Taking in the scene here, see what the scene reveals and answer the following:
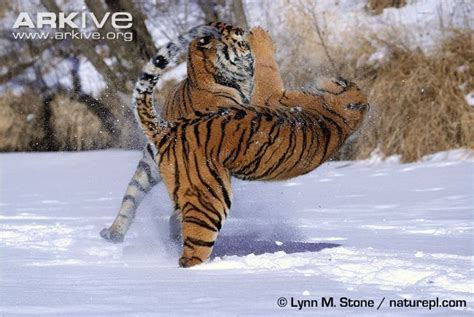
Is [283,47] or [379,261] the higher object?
[379,261]

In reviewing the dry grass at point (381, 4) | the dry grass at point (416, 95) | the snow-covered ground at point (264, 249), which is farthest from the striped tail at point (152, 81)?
the dry grass at point (381, 4)

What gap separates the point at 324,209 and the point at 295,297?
174 inches

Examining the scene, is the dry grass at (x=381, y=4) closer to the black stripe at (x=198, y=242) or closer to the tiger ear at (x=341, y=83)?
the tiger ear at (x=341, y=83)

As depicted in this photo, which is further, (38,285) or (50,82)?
(50,82)

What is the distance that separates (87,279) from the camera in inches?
185

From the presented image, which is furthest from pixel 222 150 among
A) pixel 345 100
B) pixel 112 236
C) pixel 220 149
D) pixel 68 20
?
pixel 68 20

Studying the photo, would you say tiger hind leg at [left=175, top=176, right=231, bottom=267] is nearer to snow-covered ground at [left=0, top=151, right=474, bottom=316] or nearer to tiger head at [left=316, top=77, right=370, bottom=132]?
snow-covered ground at [left=0, top=151, right=474, bottom=316]

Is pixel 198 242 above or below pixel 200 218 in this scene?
below

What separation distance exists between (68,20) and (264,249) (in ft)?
35.6

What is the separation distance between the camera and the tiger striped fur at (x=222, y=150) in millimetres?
4941

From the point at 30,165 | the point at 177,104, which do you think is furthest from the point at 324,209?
the point at 30,165

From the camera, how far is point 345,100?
5273 millimetres

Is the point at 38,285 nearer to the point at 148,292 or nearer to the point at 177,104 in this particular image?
the point at 148,292

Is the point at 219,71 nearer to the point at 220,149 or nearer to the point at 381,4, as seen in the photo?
the point at 220,149
